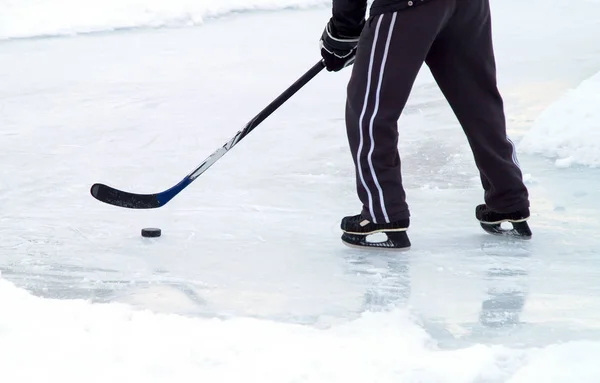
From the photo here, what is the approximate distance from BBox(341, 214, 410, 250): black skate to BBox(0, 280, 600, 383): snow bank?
0.47 metres

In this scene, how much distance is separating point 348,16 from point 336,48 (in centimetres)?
10

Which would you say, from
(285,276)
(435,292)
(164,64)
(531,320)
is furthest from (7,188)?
(164,64)

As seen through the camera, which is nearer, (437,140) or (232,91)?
(437,140)

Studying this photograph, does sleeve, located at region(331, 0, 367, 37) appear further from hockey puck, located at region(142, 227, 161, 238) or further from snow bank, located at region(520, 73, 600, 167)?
snow bank, located at region(520, 73, 600, 167)

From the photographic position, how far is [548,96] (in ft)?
14.9

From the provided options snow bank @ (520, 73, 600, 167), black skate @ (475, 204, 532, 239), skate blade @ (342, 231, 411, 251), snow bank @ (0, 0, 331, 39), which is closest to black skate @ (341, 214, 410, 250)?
skate blade @ (342, 231, 411, 251)

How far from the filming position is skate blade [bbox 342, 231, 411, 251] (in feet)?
8.50

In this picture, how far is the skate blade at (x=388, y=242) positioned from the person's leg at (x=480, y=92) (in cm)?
26

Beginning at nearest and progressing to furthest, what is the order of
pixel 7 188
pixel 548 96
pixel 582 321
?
pixel 582 321
pixel 7 188
pixel 548 96

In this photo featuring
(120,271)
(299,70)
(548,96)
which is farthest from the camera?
(299,70)

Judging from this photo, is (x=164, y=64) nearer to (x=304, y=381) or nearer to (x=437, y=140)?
(x=437, y=140)

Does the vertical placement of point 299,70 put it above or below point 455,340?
below

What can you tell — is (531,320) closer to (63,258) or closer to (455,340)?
(455,340)

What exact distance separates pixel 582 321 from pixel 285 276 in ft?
2.32
